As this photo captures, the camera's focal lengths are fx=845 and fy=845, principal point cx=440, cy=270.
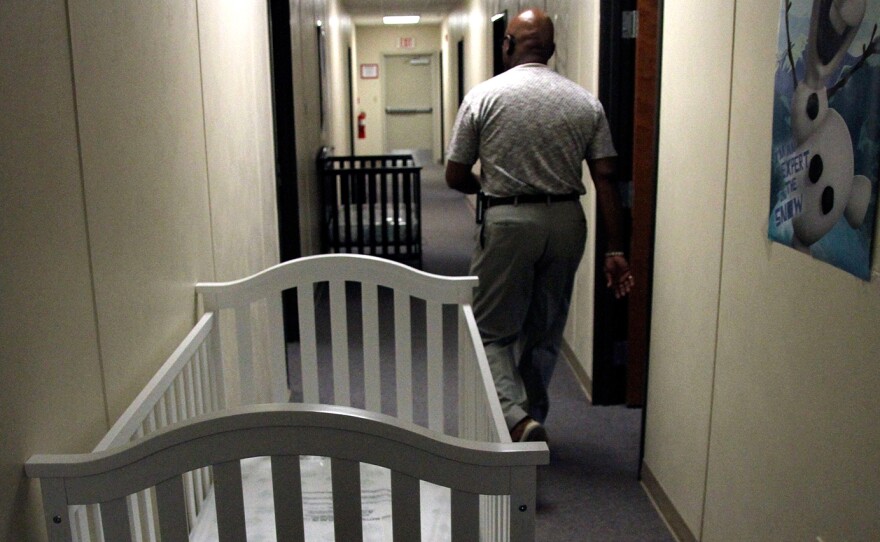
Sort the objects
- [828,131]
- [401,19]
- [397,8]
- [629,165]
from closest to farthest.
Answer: [828,131], [629,165], [397,8], [401,19]

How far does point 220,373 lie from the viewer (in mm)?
2164

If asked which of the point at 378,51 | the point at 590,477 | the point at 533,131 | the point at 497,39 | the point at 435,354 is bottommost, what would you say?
the point at 590,477

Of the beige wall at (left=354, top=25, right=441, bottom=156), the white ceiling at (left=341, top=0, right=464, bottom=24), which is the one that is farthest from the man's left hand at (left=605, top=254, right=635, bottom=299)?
the beige wall at (left=354, top=25, right=441, bottom=156)

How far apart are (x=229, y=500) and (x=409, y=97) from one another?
14103 millimetres

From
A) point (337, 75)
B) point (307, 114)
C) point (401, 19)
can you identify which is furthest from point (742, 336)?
point (401, 19)

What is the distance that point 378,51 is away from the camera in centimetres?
1463

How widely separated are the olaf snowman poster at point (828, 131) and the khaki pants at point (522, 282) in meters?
0.98

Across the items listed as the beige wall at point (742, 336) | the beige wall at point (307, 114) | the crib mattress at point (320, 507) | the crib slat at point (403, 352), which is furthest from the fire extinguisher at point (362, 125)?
the crib mattress at point (320, 507)

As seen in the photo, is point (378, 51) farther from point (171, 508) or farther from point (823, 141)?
point (171, 508)

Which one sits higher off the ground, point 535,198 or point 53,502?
point 535,198

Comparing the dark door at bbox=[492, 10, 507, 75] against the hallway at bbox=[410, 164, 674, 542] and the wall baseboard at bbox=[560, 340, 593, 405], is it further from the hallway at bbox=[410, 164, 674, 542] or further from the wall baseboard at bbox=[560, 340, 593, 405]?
the hallway at bbox=[410, 164, 674, 542]

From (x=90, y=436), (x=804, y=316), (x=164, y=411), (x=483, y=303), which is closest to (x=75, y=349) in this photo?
(x=90, y=436)

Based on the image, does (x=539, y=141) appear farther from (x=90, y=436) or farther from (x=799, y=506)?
(x=90, y=436)

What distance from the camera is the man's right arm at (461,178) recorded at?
2809 millimetres
